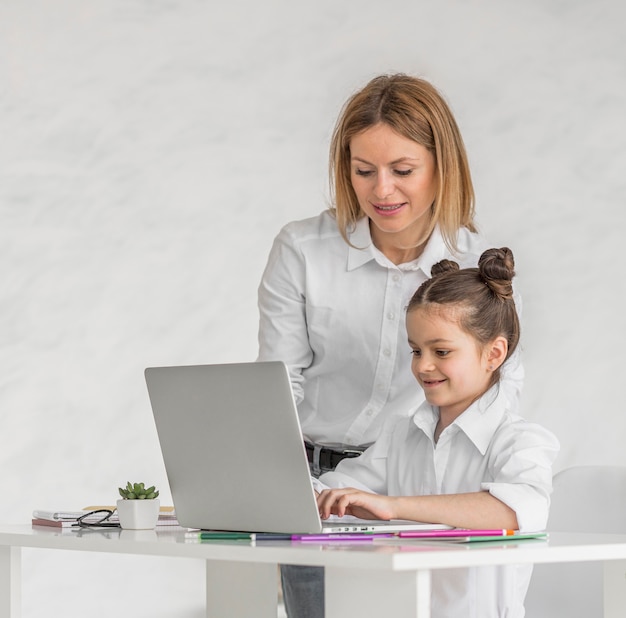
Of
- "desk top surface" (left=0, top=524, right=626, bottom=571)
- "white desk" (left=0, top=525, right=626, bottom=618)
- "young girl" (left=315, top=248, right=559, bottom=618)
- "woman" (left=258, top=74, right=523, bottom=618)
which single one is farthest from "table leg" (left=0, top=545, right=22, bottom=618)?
"woman" (left=258, top=74, right=523, bottom=618)

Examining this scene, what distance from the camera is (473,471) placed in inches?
70.6

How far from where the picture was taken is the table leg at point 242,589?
5.21ft

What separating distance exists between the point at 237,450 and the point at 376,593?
325mm

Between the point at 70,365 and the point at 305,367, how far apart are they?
1417 millimetres

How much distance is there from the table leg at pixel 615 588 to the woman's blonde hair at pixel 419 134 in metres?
0.80

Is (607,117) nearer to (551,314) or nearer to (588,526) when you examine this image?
(551,314)

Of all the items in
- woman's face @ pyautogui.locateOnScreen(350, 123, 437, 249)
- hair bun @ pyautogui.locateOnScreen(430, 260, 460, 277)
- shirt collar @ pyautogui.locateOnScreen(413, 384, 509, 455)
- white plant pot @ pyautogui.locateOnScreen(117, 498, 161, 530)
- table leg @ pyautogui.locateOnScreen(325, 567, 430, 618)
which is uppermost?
woman's face @ pyautogui.locateOnScreen(350, 123, 437, 249)

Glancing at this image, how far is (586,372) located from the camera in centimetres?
427

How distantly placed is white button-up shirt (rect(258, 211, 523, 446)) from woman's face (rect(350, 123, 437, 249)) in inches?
4.9

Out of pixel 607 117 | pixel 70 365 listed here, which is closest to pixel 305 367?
pixel 70 365

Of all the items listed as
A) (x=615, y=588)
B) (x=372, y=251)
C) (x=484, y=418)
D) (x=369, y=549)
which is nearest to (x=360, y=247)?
(x=372, y=251)

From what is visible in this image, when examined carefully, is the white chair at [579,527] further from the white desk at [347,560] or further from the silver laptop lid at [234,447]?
the silver laptop lid at [234,447]

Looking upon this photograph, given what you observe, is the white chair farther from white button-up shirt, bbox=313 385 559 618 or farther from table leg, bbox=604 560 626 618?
table leg, bbox=604 560 626 618

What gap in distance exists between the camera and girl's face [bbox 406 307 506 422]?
1836 millimetres
